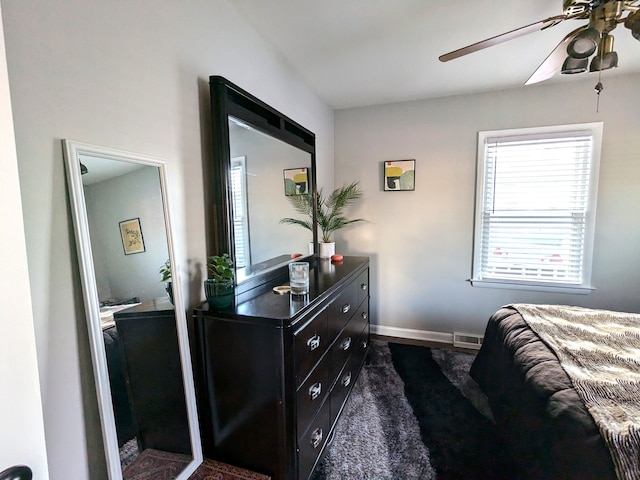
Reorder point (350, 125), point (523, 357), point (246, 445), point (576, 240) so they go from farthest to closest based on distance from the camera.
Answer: point (350, 125), point (576, 240), point (523, 357), point (246, 445)

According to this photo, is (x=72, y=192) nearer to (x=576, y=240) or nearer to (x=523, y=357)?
(x=523, y=357)

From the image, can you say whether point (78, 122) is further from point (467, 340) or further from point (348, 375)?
point (467, 340)

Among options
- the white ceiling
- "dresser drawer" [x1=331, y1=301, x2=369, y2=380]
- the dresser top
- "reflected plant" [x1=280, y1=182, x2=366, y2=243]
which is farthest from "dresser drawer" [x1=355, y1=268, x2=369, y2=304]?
the white ceiling

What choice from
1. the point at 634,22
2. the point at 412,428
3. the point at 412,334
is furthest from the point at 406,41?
the point at 412,334

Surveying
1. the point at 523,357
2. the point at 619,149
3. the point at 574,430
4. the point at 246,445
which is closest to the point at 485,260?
the point at 619,149

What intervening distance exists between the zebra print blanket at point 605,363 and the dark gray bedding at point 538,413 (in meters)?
0.04

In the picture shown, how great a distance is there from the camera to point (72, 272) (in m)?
0.96

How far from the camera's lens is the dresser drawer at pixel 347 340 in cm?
179

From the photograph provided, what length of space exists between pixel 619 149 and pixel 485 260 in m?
1.39

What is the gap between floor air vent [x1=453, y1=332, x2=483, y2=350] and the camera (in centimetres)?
306

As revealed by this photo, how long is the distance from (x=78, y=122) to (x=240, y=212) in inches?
32.1

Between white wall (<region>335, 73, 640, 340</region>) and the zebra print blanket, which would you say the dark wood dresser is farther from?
white wall (<region>335, 73, 640, 340</region>)

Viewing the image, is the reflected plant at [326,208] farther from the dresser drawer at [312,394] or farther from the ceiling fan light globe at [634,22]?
the ceiling fan light globe at [634,22]

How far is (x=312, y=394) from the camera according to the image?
4.81 ft
